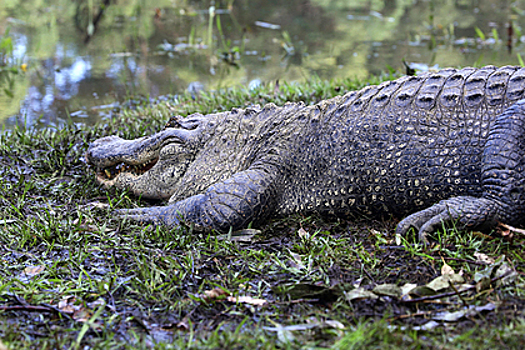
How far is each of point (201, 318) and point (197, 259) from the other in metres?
0.59

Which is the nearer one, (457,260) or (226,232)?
(457,260)

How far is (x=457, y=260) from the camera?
2.91 meters

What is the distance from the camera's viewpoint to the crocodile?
307 cm

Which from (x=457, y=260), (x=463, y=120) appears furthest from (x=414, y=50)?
(x=457, y=260)

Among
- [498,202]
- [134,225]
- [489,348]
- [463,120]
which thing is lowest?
[134,225]

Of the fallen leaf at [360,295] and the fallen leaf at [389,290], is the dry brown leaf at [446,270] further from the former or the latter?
the fallen leaf at [360,295]

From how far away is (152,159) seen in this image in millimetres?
4090

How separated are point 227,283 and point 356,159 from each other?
123cm

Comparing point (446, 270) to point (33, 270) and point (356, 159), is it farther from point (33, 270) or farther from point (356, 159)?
point (33, 270)

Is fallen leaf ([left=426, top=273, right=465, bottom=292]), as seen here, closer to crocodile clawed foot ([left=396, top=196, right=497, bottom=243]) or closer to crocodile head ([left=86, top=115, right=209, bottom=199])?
crocodile clawed foot ([left=396, top=196, right=497, bottom=243])

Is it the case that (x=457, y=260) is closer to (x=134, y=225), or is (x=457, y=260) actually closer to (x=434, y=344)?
(x=434, y=344)

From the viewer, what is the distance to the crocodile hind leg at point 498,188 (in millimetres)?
2969

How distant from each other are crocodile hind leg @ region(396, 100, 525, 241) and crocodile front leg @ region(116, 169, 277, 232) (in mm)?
1086

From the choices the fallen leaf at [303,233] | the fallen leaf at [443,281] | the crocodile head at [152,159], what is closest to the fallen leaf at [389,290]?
the fallen leaf at [443,281]
